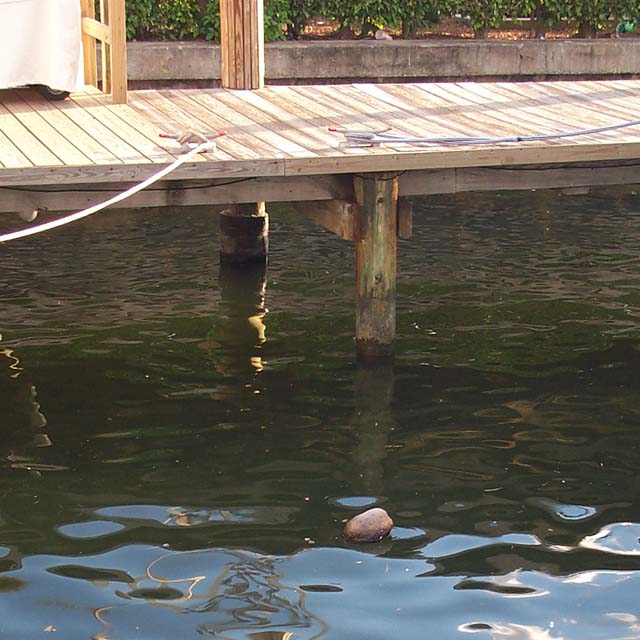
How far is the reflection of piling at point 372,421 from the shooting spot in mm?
6121

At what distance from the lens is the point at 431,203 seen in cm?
1193

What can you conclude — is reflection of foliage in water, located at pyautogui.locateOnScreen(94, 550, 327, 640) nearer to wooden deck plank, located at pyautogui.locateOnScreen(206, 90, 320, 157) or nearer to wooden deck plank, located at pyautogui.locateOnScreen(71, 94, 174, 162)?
wooden deck plank, located at pyautogui.locateOnScreen(71, 94, 174, 162)

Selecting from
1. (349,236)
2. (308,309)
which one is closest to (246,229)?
(308,309)

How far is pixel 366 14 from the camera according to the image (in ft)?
43.0

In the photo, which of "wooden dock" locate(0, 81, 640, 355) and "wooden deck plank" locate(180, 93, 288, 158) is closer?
"wooden dock" locate(0, 81, 640, 355)

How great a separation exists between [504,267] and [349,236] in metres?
3.00

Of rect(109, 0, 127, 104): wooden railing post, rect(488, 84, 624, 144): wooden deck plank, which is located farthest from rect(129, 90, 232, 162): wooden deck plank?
rect(488, 84, 624, 144): wooden deck plank

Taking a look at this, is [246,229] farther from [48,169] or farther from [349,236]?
[48,169]

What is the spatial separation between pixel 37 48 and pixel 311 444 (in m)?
3.65

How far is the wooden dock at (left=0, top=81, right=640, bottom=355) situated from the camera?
6.64 meters

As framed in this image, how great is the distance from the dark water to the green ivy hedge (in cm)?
302

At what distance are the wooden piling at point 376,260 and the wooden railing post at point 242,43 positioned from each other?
2047mm

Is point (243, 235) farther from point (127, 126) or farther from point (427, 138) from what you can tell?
point (427, 138)

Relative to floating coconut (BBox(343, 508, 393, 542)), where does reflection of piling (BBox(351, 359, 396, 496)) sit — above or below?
above
